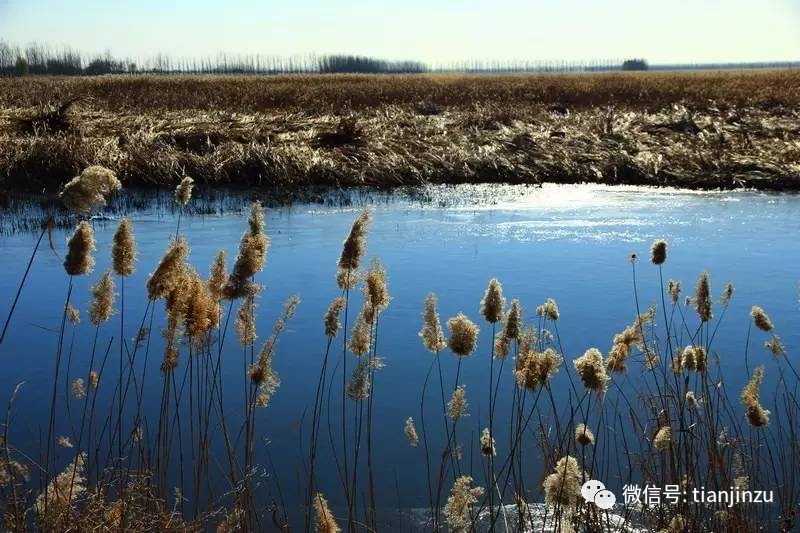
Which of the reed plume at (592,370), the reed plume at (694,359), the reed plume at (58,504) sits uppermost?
the reed plume at (592,370)

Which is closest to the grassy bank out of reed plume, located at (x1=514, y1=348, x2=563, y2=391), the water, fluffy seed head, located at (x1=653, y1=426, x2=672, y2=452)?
the water

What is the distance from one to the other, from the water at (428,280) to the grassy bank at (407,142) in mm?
1502

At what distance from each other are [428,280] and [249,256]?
535cm

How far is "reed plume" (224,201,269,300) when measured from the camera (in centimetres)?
325

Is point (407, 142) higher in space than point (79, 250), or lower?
lower

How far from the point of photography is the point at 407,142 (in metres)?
17.9

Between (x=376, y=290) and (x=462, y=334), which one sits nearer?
(x=462, y=334)

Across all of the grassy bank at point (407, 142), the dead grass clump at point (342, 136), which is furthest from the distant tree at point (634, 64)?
the dead grass clump at point (342, 136)

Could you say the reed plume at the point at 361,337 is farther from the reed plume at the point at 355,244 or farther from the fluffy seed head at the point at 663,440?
the fluffy seed head at the point at 663,440

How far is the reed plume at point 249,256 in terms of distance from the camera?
3.25 m

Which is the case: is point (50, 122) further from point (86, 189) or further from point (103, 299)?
point (86, 189)

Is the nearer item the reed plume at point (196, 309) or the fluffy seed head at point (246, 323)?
the reed plume at point (196, 309)

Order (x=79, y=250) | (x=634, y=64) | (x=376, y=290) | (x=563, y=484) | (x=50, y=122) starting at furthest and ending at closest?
(x=634, y=64) → (x=50, y=122) → (x=376, y=290) → (x=79, y=250) → (x=563, y=484)

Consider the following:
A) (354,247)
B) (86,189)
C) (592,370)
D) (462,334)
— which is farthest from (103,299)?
(592,370)
